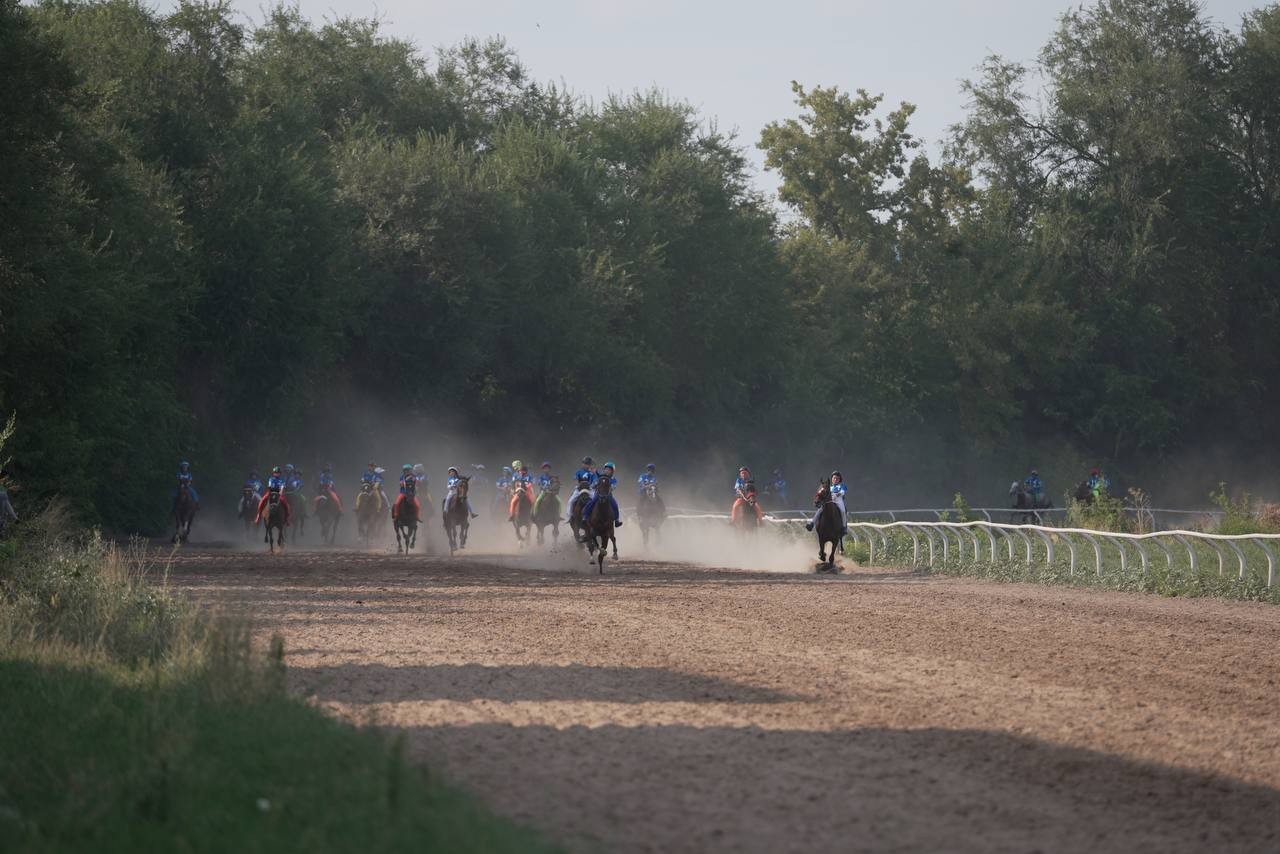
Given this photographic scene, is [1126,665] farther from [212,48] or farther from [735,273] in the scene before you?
[735,273]

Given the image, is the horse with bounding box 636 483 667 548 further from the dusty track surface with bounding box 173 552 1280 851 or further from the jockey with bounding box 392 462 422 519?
the dusty track surface with bounding box 173 552 1280 851

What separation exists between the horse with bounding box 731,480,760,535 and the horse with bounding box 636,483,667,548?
3580 millimetres

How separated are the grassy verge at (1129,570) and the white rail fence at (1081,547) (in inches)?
1.0

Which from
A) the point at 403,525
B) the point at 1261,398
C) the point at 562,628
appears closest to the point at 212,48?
the point at 403,525

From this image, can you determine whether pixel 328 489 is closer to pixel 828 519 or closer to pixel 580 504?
pixel 580 504

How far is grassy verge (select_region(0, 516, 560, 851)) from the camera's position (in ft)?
22.8

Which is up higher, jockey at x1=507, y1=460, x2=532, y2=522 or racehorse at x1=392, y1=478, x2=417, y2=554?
jockey at x1=507, y1=460, x2=532, y2=522

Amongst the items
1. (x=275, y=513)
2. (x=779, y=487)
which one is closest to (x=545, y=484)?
(x=275, y=513)

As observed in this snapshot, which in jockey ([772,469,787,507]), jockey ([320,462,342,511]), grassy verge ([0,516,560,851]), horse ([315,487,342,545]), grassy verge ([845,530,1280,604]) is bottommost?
grassy verge ([0,516,560,851])

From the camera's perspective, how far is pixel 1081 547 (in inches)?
1043

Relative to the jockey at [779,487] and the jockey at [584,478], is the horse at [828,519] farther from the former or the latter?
the jockey at [779,487]

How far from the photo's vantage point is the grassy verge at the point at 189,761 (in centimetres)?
694

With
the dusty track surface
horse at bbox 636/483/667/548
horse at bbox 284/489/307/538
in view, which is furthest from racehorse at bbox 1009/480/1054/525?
the dusty track surface

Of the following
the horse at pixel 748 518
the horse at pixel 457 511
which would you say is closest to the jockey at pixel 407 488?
the horse at pixel 457 511
